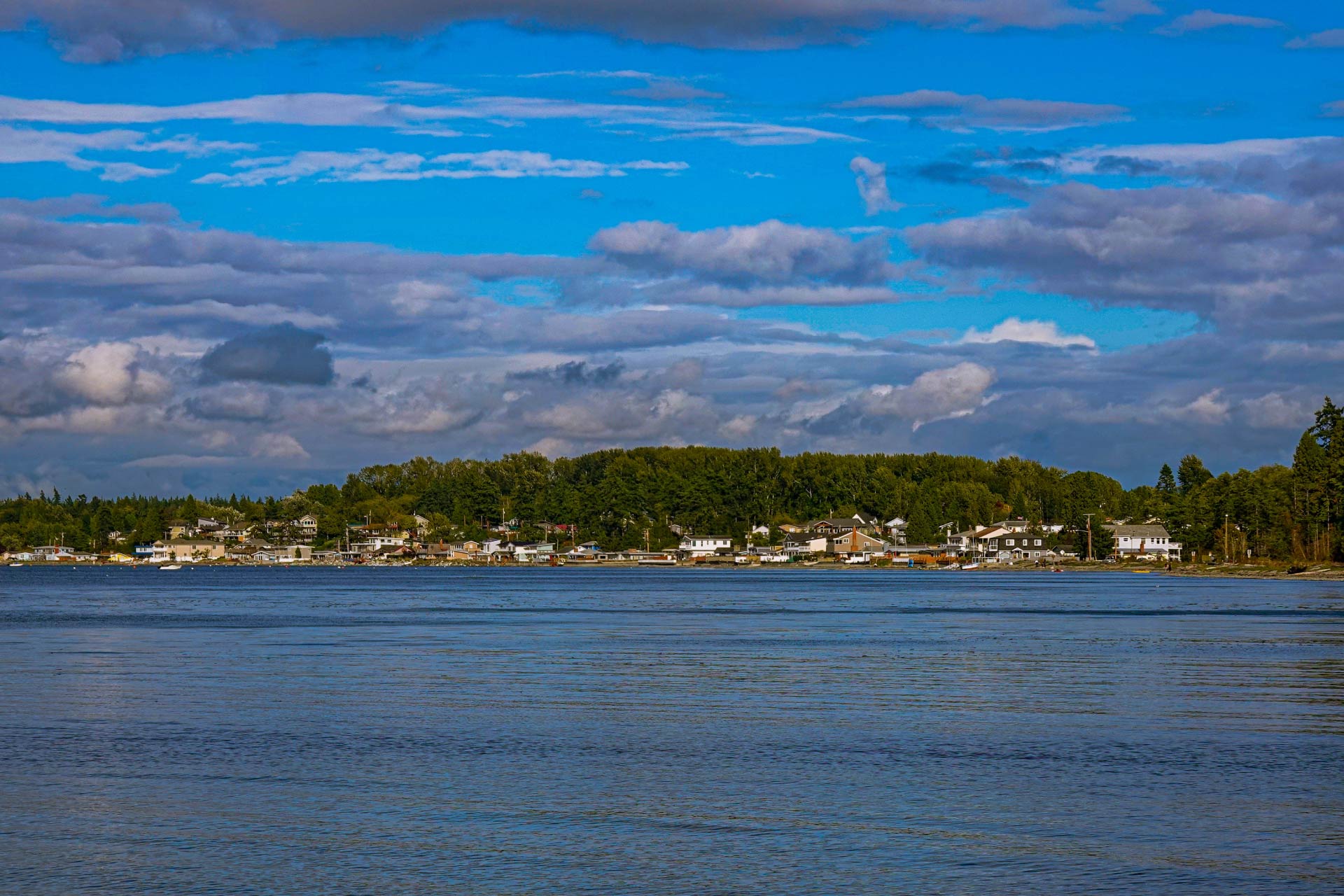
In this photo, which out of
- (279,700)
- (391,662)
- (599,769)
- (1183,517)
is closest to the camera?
(599,769)

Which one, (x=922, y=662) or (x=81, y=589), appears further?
(x=81, y=589)

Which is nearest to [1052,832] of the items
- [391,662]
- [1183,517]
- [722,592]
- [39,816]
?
[39,816]

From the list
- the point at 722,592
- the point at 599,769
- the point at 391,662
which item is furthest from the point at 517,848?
the point at 722,592

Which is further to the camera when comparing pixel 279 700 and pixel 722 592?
pixel 722 592

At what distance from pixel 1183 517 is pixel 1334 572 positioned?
1691 inches

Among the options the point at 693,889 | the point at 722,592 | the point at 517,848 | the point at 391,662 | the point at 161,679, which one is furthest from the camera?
the point at 722,592

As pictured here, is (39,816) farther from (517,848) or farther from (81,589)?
(81,589)

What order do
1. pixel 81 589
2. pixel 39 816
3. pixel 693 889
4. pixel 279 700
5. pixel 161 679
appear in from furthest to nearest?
pixel 81 589 < pixel 161 679 < pixel 279 700 < pixel 39 816 < pixel 693 889

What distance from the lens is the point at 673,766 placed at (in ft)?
73.6

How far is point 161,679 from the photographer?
35844mm

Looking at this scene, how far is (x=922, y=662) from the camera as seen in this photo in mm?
41562

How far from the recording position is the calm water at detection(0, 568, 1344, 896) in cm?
1570

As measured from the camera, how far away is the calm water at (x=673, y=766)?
618 inches

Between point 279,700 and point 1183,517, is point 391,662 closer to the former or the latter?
point 279,700
